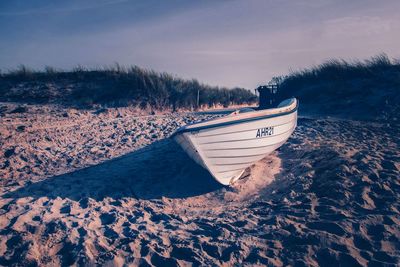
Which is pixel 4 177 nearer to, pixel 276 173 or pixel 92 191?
pixel 92 191

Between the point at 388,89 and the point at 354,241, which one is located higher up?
the point at 388,89

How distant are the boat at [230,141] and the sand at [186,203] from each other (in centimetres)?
37

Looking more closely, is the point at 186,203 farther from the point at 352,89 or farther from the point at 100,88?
the point at 352,89

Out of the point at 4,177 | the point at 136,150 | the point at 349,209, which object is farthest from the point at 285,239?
the point at 4,177

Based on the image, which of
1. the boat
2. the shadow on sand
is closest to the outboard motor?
the boat

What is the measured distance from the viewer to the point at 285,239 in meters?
3.70

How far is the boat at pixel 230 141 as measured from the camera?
4785 millimetres

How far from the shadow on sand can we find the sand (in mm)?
19

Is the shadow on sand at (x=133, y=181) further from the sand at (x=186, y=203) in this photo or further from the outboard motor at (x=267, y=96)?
the outboard motor at (x=267, y=96)

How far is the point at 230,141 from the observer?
509 cm

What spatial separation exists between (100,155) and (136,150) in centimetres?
79

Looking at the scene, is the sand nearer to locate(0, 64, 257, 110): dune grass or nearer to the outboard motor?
the outboard motor

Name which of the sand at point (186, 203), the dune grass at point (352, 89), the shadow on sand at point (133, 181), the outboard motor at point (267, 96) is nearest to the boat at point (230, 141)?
the sand at point (186, 203)

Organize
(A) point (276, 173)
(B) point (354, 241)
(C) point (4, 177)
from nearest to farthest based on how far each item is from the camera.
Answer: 1. (B) point (354, 241)
2. (C) point (4, 177)
3. (A) point (276, 173)
